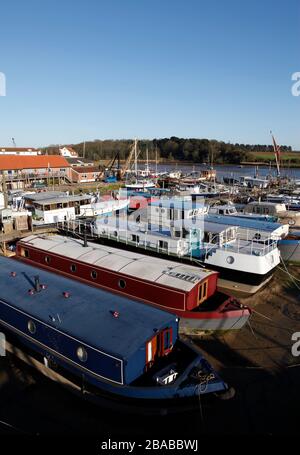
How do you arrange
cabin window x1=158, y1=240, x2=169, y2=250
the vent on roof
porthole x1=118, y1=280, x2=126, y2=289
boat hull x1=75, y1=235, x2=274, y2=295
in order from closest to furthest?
the vent on roof → porthole x1=118, y1=280, x2=126, y2=289 → boat hull x1=75, y1=235, x2=274, y2=295 → cabin window x1=158, y1=240, x2=169, y2=250

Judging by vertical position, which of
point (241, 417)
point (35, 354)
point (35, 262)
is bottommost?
point (241, 417)

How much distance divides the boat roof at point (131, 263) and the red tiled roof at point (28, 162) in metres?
48.8

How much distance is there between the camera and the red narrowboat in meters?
16.6

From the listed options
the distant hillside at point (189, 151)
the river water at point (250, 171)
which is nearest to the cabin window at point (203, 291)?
the river water at point (250, 171)

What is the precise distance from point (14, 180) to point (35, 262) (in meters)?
45.5

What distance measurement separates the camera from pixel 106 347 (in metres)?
11.2

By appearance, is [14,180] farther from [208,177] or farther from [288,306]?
[288,306]

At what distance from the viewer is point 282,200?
158 feet

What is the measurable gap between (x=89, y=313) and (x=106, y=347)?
214cm

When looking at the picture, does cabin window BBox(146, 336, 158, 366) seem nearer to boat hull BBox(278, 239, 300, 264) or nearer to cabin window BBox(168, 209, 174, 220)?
cabin window BBox(168, 209, 174, 220)

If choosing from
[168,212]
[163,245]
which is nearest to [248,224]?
[168,212]

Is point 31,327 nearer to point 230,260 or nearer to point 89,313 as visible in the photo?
point 89,313

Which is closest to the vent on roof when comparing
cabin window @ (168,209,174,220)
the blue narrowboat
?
the blue narrowboat
